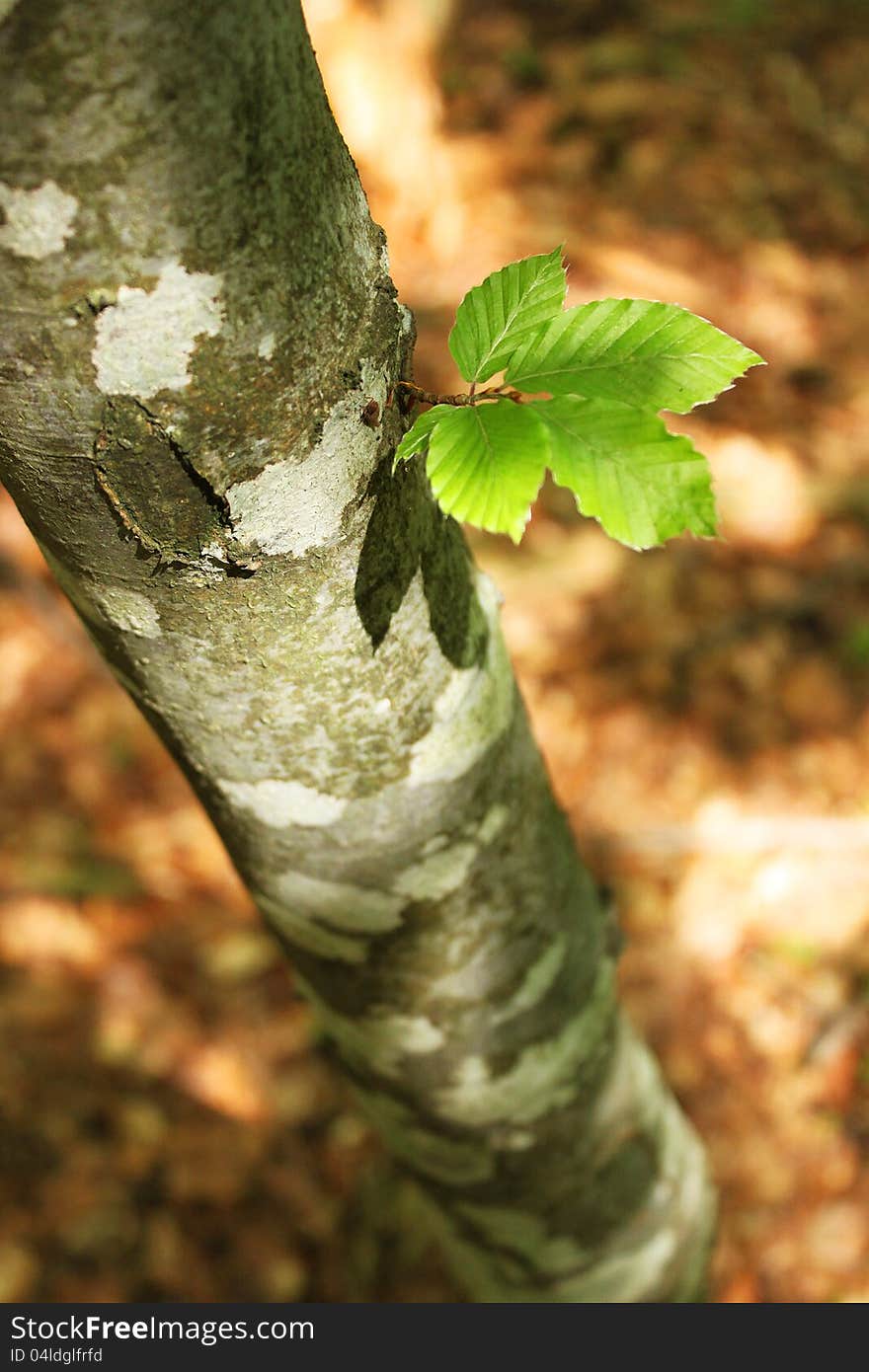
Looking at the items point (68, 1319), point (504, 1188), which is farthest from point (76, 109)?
point (68, 1319)

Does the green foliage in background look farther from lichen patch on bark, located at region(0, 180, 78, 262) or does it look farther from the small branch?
lichen patch on bark, located at region(0, 180, 78, 262)

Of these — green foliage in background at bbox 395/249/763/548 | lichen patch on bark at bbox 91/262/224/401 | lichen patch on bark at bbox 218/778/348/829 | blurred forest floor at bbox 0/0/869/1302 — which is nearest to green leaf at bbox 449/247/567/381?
green foliage in background at bbox 395/249/763/548

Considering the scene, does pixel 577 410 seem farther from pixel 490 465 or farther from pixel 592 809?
pixel 592 809

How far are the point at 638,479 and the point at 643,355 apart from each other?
82 millimetres

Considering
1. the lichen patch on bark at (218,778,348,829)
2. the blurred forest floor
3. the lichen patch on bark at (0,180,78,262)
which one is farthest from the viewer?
the blurred forest floor

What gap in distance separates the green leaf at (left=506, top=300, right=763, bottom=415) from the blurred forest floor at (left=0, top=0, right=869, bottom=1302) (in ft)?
6.67

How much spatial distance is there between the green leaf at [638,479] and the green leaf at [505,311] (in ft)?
0.27

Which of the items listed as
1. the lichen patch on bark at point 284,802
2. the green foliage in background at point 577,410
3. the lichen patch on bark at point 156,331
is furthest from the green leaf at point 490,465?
the lichen patch on bark at point 284,802

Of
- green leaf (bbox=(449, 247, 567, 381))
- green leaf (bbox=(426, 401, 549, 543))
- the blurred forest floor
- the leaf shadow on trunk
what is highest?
green leaf (bbox=(449, 247, 567, 381))

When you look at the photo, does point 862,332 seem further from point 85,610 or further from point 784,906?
point 85,610

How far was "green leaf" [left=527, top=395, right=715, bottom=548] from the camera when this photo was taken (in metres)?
0.54

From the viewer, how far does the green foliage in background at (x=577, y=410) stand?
539 mm

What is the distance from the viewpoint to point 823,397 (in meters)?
3.19

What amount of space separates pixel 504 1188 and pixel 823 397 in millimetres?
2820
